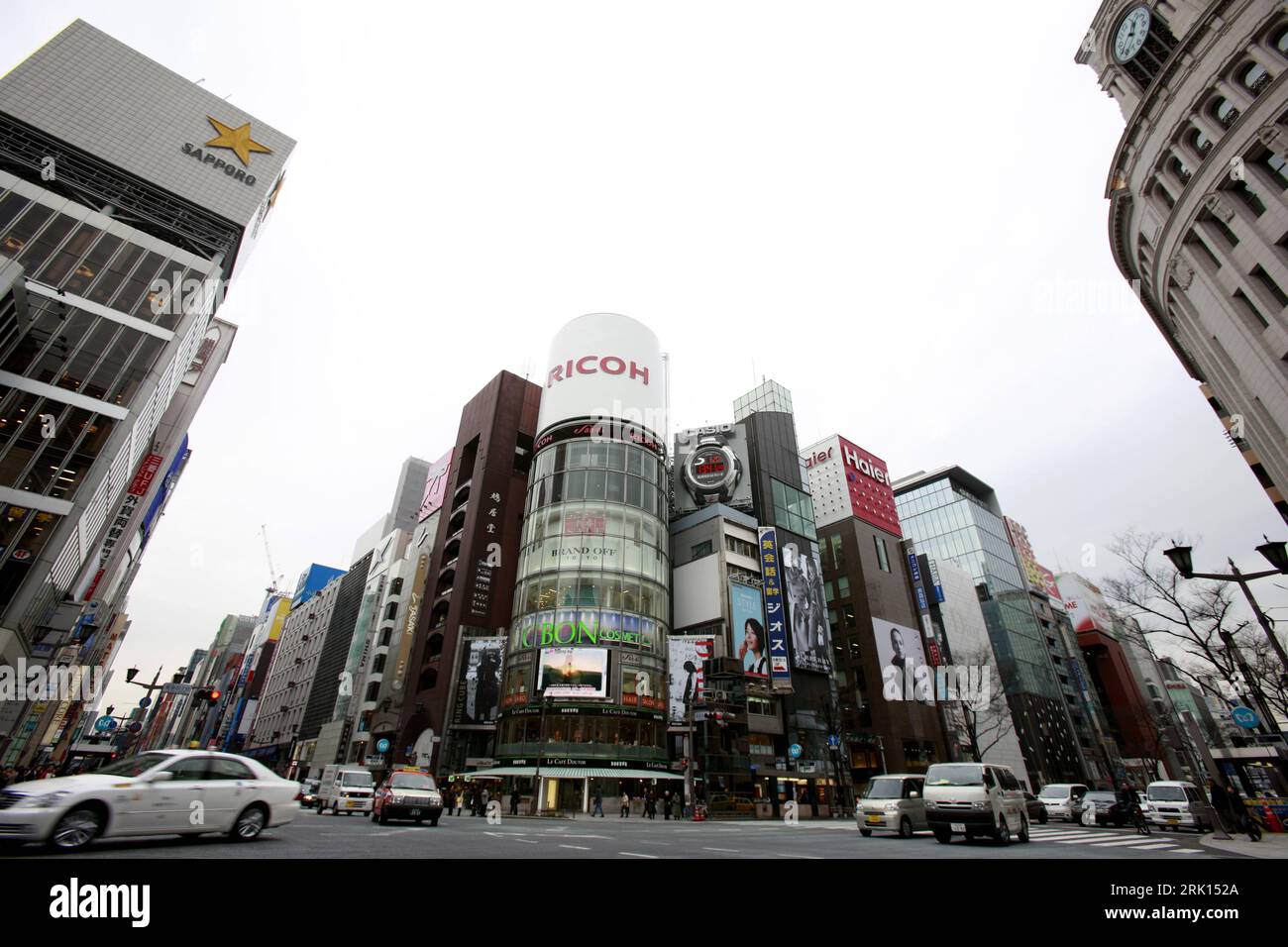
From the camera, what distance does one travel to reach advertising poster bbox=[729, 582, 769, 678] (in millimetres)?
54625

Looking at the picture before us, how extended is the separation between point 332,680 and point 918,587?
83.3 m

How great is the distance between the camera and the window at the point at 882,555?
7638cm

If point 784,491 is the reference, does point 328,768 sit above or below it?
below

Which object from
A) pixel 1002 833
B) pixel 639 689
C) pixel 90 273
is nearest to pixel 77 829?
pixel 1002 833

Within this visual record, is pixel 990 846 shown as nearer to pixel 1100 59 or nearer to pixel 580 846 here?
pixel 580 846

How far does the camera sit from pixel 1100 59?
38.3m

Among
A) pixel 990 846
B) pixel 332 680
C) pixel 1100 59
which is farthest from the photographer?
pixel 332 680

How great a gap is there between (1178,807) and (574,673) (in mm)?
36231

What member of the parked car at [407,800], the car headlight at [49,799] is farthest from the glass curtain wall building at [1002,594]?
the car headlight at [49,799]

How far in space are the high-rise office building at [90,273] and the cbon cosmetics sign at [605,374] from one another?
3129 cm

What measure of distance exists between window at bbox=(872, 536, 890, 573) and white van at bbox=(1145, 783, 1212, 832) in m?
49.3

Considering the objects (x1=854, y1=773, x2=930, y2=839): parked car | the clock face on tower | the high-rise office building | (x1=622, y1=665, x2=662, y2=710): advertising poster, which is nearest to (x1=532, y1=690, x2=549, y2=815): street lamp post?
(x1=622, y1=665, x2=662, y2=710): advertising poster

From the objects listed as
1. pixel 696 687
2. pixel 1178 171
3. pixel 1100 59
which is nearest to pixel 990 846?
pixel 696 687

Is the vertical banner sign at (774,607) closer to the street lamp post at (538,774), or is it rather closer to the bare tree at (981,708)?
the bare tree at (981,708)
